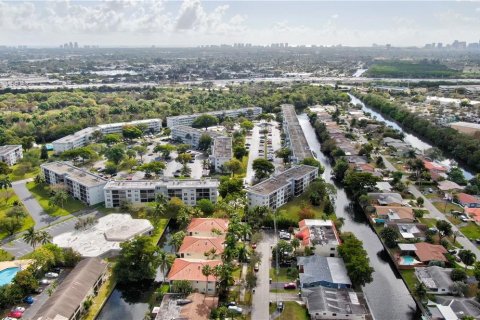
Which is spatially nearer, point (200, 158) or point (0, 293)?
point (0, 293)

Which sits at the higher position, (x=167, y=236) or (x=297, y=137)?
(x=297, y=137)

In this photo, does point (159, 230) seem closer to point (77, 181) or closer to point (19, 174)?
point (77, 181)

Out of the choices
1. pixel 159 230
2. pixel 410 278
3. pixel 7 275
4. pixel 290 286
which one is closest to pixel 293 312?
pixel 290 286

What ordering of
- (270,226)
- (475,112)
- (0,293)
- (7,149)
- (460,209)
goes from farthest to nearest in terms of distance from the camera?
1. (475,112)
2. (7,149)
3. (460,209)
4. (270,226)
5. (0,293)

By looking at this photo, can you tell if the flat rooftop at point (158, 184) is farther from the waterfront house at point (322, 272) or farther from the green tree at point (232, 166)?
the waterfront house at point (322, 272)

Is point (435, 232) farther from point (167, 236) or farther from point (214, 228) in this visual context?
point (167, 236)

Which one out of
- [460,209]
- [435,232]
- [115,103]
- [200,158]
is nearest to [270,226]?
[435,232]
